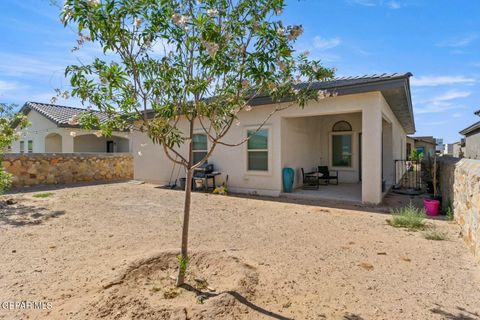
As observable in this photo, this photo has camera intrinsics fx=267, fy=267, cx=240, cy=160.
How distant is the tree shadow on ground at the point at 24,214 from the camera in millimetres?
5914

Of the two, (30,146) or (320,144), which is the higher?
(30,146)

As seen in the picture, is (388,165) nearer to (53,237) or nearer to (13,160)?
(53,237)

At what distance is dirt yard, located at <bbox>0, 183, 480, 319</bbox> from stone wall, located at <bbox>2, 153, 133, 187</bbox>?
21.8 feet

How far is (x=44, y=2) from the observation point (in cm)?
253

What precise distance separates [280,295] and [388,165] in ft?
34.1

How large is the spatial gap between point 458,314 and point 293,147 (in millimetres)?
7576

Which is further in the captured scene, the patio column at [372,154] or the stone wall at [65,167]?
the stone wall at [65,167]

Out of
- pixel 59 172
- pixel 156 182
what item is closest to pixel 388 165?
pixel 156 182

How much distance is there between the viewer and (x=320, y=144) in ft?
39.5

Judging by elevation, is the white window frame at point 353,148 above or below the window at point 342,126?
below

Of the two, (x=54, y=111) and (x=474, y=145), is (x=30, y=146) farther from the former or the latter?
(x=474, y=145)

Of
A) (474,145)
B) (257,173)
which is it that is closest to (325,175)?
(257,173)

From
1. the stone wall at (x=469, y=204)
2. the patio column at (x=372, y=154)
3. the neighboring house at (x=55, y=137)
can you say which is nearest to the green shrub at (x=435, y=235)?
the stone wall at (x=469, y=204)

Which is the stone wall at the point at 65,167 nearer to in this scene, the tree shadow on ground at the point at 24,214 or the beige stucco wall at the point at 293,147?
the beige stucco wall at the point at 293,147
